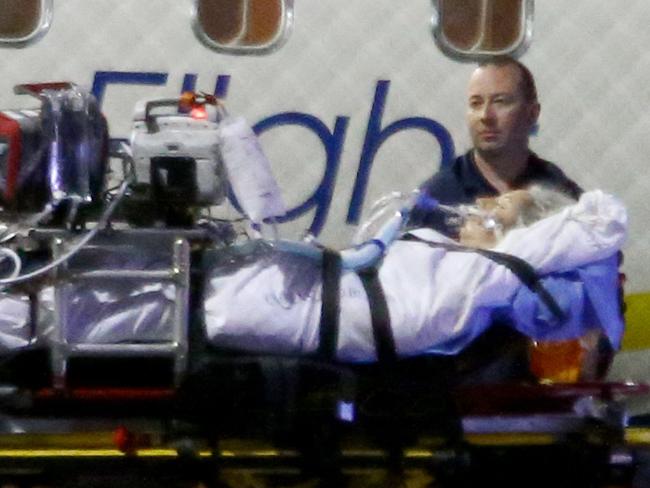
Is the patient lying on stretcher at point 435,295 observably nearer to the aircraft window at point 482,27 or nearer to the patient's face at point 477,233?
the patient's face at point 477,233

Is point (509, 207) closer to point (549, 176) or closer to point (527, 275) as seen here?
point (527, 275)

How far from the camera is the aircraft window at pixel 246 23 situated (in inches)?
185

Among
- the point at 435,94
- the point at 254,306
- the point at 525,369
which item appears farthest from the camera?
the point at 435,94

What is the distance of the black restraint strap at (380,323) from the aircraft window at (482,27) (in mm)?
1300

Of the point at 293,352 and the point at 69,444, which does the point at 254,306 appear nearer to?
A: the point at 293,352

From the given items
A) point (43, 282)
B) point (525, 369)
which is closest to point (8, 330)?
point (43, 282)

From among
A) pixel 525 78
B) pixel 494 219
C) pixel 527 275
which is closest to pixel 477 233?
pixel 494 219

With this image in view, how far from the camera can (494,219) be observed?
13.1 ft

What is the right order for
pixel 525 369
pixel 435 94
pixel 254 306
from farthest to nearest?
pixel 435 94 → pixel 525 369 → pixel 254 306

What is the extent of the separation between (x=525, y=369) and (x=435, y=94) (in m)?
1.13

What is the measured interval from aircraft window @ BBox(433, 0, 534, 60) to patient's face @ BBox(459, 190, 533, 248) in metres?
0.82

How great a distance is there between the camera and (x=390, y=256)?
3773 millimetres

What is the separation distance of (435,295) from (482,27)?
4.58 ft

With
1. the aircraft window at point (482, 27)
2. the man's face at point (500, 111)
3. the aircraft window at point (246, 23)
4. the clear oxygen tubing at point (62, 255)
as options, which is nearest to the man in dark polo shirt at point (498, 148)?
the man's face at point (500, 111)
